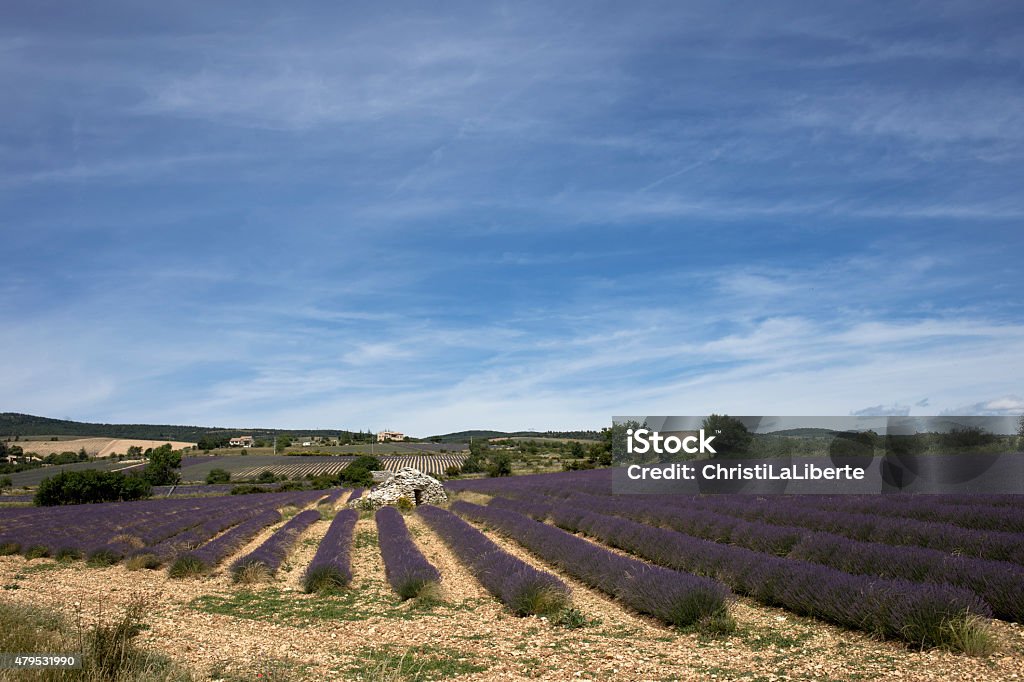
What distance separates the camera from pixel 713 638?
7.33 meters

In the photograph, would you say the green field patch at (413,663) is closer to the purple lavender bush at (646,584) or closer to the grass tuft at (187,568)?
the purple lavender bush at (646,584)

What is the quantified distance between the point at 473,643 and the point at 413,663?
0.99 meters

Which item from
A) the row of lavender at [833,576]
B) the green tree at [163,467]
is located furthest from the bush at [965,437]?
the green tree at [163,467]

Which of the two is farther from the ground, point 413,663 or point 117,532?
point 413,663

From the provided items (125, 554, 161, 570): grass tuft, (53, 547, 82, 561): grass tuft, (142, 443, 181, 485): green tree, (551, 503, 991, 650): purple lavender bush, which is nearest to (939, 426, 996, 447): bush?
(551, 503, 991, 650): purple lavender bush

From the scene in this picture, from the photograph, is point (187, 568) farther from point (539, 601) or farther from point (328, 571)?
point (539, 601)

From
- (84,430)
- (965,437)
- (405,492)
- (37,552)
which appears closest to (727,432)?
(965,437)

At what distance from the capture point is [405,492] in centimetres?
3105

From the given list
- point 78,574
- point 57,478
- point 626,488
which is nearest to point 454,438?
point 57,478

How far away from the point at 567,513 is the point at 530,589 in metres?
9.78

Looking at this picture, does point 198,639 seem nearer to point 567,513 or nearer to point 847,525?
point 847,525

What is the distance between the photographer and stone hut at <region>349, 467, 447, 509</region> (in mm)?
30469

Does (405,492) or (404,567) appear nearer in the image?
(404,567)

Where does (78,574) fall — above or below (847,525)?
below
